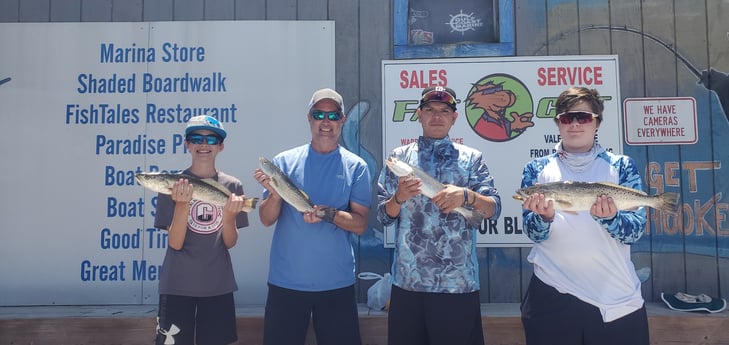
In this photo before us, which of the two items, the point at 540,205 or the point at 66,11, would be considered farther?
the point at 66,11

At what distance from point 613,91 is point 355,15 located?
9.17 feet

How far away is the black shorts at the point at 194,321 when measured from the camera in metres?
3.28

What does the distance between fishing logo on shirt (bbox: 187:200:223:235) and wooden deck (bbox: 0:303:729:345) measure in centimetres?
143

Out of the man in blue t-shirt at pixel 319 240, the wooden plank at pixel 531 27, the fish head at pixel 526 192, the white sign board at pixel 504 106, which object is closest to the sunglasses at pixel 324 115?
the man in blue t-shirt at pixel 319 240

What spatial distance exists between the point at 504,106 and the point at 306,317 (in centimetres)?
299

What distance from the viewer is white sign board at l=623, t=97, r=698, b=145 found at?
16.4 feet

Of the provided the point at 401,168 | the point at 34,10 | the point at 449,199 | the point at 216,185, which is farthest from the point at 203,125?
the point at 34,10

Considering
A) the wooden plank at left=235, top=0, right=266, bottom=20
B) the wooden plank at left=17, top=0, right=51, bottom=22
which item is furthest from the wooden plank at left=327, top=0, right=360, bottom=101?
the wooden plank at left=17, top=0, right=51, bottom=22

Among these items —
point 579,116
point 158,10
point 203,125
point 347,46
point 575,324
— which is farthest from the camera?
point 158,10

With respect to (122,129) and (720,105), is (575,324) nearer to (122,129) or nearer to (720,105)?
(720,105)

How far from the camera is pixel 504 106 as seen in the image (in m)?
5.01

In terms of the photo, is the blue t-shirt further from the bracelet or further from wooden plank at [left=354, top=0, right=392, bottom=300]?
wooden plank at [left=354, top=0, right=392, bottom=300]

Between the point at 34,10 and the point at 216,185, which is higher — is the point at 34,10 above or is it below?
above

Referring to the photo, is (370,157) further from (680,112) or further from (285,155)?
(680,112)
